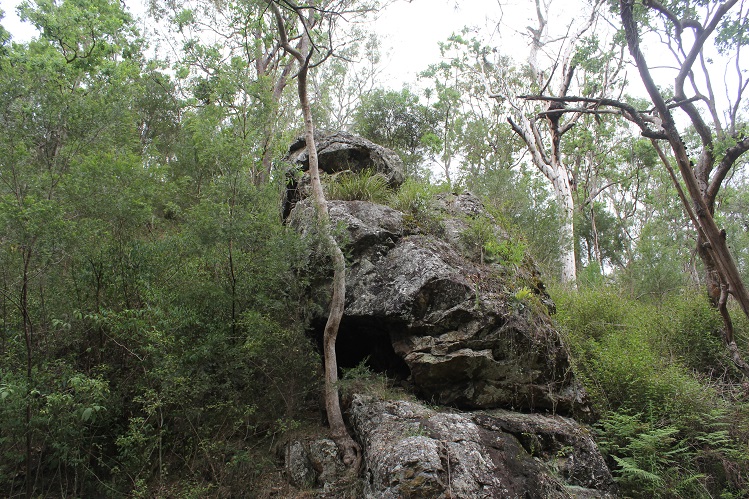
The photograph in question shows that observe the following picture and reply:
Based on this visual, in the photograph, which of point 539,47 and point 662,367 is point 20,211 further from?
point 539,47

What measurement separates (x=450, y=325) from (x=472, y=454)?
1699 mm

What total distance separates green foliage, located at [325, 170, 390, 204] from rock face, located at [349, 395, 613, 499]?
140 inches

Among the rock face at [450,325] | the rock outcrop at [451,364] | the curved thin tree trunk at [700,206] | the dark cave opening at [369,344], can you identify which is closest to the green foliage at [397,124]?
the rock outcrop at [451,364]

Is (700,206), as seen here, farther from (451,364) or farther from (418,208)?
(451,364)

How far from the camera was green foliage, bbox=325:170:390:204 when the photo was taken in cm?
773

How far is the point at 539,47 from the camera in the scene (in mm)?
15898

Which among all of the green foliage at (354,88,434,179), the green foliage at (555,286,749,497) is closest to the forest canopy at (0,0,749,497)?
the green foliage at (555,286,749,497)

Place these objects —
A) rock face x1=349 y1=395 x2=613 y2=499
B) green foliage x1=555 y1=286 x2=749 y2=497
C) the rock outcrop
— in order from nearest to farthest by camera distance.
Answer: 1. rock face x1=349 y1=395 x2=613 y2=499
2. the rock outcrop
3. green foliage x1=555 y1=286 x2=749 y2=497

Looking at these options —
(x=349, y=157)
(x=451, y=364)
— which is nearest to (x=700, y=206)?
(x=451, y=364)

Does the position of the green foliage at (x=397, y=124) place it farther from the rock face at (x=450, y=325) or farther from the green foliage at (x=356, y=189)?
the rock face at (x=450, y=325)

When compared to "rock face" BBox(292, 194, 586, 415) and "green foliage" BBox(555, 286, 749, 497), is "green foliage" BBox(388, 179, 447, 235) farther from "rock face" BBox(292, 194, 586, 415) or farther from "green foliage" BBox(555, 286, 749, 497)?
"green foliage" BBox(555, 286, 749, 497)

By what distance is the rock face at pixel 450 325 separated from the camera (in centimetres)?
558

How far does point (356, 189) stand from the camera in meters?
7.77

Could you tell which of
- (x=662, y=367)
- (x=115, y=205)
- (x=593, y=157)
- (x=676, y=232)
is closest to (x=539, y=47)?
(x=593, y=157)
